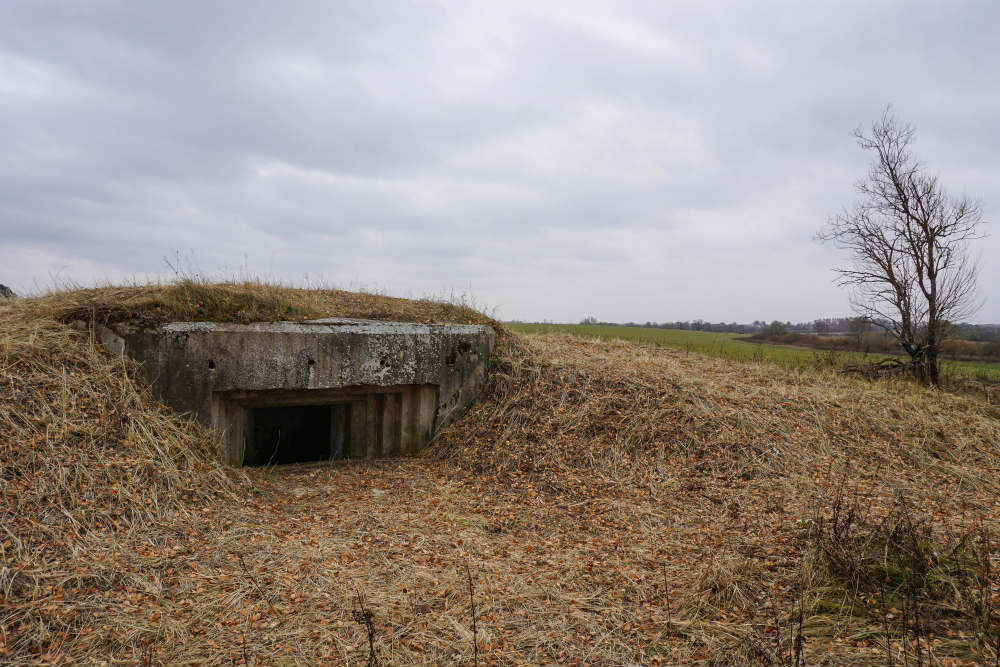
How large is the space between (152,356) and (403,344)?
2289 mm

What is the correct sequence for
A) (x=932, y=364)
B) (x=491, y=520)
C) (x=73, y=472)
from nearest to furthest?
1. (x=73, y=472)
2. (x=491, y=520)
3. (x=932, y=364)

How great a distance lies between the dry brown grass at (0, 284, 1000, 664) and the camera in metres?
2.79

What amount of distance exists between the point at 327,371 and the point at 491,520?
233 centimetres

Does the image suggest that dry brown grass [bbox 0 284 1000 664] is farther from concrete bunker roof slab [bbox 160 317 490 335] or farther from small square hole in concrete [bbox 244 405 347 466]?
small square hole in concrete [bbox 244 405 347 466]

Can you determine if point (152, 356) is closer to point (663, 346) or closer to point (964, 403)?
point (663, 346)

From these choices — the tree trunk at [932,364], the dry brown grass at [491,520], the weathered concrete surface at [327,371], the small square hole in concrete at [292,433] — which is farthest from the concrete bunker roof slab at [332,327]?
the tree trunk at [932,364]

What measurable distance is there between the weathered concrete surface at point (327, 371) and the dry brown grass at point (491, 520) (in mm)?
282

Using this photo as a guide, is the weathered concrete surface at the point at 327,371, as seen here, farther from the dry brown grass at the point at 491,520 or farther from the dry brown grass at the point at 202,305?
the dry brown grass at the point at 491,520

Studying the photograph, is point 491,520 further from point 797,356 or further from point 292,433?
point 797,356

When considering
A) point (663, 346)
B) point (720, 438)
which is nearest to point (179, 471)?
point (720, 438)

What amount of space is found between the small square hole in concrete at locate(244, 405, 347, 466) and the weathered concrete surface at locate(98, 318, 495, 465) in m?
1.43

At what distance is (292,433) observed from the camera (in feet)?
26.4

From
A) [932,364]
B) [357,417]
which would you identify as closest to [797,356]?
[932,364]

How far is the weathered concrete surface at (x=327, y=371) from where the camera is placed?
5.21 m
